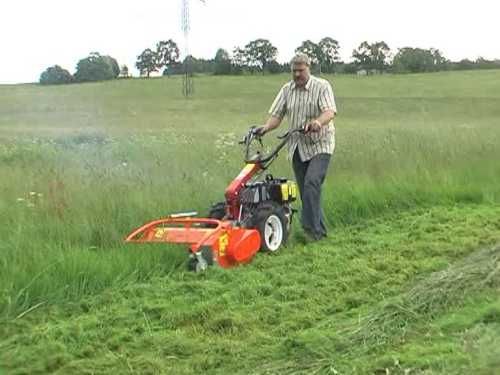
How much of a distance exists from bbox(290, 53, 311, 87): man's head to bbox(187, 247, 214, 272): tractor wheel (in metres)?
2.16

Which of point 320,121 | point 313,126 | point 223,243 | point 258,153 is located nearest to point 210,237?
point 223,243

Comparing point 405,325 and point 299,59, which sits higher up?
point 299,59

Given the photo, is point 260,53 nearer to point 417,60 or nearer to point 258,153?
point 417,60

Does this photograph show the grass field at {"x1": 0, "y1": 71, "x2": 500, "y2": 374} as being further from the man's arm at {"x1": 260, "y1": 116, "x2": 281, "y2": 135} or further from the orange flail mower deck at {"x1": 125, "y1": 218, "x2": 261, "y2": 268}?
the man's arm at {"x1": 260, "y1": 116, "x2": 281, "y2": 135}

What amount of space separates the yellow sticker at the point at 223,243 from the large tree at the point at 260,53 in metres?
32.1

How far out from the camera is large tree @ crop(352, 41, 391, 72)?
46344 millimetres

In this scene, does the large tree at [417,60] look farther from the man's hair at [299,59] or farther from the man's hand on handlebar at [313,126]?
the man's hand on handlebar at [313,126]

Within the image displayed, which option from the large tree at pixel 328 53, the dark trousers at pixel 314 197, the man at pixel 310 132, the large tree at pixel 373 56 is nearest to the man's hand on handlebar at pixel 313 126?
the man at pixel 310 132

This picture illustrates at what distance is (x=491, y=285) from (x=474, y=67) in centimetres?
5217

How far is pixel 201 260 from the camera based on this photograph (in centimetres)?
581

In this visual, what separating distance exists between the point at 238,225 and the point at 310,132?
4.27ft

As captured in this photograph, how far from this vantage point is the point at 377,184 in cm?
929

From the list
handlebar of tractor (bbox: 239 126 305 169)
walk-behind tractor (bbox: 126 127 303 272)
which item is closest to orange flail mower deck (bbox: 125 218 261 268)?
walk-behind tractor (bbox: 126 127 303 272)

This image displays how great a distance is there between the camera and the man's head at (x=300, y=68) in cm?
721
